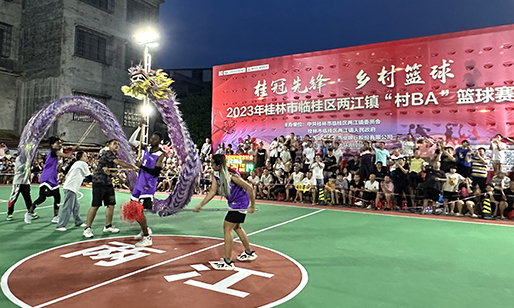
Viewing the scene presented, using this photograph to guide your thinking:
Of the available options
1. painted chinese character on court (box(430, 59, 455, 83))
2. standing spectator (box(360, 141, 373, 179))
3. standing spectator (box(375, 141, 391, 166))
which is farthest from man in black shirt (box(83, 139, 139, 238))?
painted chinese character on court (box(430, 59, 455, 83))

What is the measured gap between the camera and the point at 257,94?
17.0 meters

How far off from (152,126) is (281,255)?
912 inches

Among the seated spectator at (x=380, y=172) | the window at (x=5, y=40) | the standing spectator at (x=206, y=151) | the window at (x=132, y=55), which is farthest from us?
the window at (x=132, y=55)

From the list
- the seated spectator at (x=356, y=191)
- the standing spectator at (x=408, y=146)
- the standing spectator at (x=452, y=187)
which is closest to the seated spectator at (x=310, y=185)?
the seated spectator at (x=356, y=191)

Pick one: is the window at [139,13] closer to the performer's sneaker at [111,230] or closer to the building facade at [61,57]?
the building facade at [61,57]

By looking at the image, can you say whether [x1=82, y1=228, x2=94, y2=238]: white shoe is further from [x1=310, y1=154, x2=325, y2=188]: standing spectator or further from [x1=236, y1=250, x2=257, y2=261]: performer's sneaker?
[x1=310, y1=154, x2=325, y2=188]: standing spectator

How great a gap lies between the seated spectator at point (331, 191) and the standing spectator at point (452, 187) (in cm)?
354

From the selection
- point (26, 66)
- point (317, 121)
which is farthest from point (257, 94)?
point (26, 66)

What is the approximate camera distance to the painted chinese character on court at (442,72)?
42.0ft

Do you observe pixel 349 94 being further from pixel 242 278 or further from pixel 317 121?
pixel 242 278

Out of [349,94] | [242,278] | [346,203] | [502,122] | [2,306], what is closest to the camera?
[2,306]

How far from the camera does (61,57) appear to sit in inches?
930

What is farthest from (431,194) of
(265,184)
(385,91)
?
(265,184)

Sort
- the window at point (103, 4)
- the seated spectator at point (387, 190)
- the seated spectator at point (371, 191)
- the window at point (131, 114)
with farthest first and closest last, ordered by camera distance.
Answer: the window at point (131, 114) < the window at point (103, 4) < the seated spectator at point (371, 191) < the seated spectator at point (387, 190)
